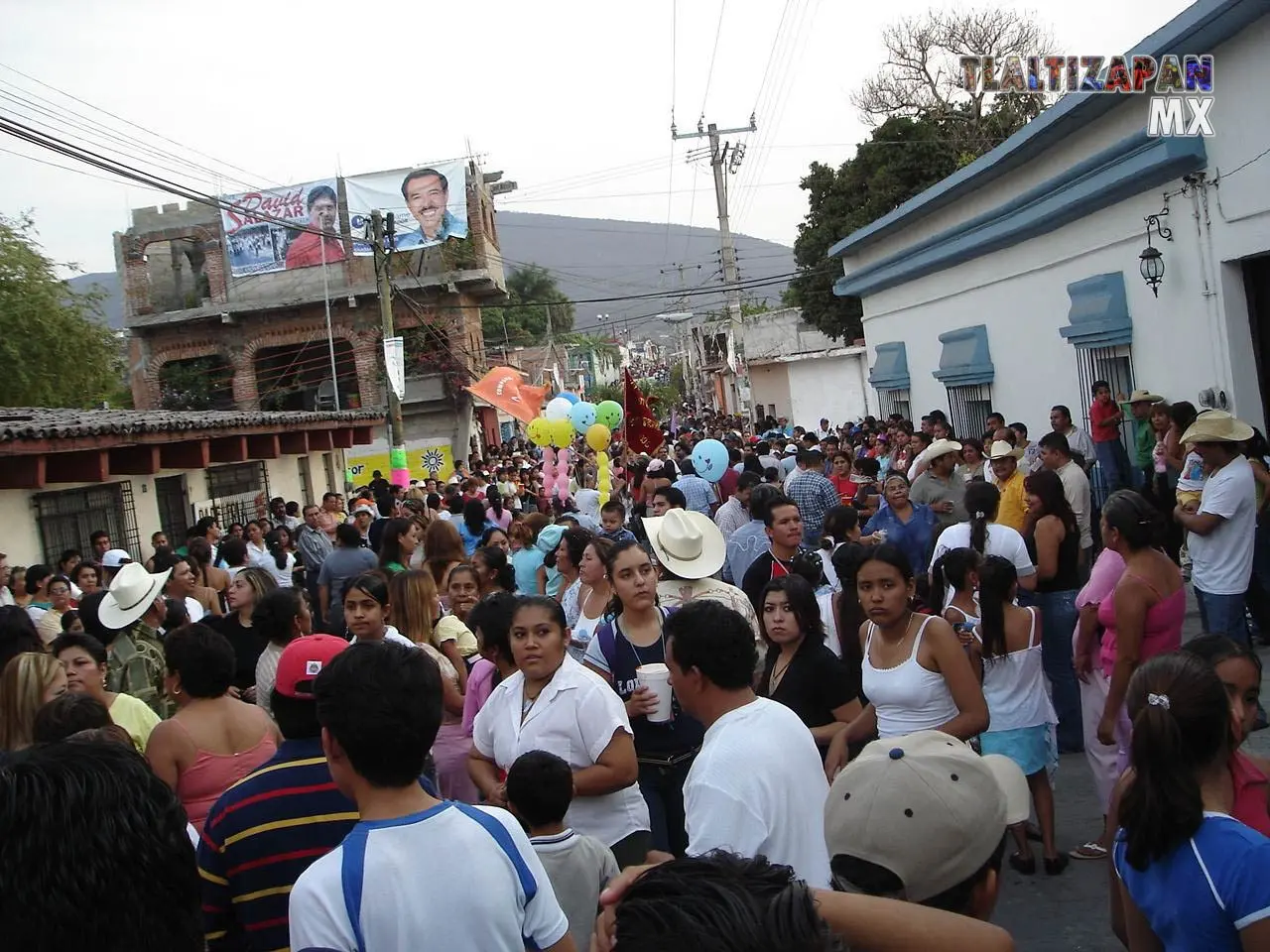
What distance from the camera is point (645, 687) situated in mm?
4953

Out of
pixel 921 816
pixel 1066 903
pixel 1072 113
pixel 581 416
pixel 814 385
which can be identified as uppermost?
pixel 1072 113

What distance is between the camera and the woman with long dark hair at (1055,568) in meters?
6.96

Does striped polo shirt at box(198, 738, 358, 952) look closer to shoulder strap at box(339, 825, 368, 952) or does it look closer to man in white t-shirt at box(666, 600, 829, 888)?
shoulder strap at box(339, 825, 368, 952)

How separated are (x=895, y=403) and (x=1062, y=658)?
17790mm

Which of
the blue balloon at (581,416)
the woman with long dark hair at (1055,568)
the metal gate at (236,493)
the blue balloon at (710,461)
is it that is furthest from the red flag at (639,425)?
the woman with long dark hair at (1055,568)

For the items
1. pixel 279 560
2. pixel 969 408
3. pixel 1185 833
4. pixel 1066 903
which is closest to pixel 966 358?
pixel 969 408

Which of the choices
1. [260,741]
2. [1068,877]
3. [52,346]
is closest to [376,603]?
[260,741]

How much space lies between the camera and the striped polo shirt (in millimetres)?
3162

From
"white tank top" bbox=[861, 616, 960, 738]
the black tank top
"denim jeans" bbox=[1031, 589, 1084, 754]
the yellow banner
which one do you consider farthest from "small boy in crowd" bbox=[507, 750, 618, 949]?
the yellow banner

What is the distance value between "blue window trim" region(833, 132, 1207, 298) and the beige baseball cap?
35.7 ft

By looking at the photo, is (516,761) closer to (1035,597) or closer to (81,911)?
(81,911)

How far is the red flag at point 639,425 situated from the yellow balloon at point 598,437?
0.58 meters

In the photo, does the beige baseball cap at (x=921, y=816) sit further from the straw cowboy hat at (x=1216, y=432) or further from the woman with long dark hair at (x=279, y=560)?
the woman with long dark hair at (x=279, y=560)

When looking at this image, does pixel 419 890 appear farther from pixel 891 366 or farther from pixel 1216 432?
pixel 891 366
